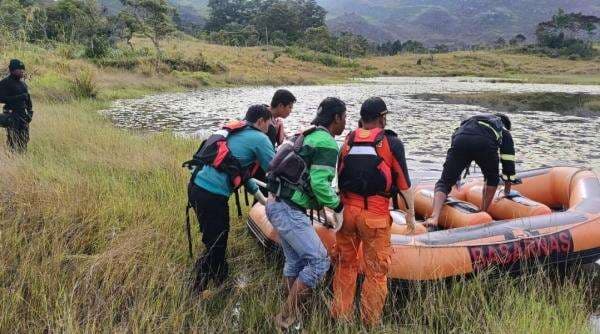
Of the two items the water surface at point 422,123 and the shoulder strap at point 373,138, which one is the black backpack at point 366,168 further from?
the water surface at point 422,123

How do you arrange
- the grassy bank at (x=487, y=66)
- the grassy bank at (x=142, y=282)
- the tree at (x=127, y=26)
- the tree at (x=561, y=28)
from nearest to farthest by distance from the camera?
the grassy bank at (x=142, y=282)
the tree at (x=127, y=26)
the grassy bank at (x=487, y=66)
the tree at (x=561, y=28)

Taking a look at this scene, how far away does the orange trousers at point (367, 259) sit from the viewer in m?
3.51

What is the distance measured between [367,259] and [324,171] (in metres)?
0.73

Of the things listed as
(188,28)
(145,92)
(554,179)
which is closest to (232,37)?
(188,28)

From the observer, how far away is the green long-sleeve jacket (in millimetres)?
3297

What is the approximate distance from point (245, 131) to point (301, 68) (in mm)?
44381

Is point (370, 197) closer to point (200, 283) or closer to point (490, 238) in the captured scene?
point (200, 283)

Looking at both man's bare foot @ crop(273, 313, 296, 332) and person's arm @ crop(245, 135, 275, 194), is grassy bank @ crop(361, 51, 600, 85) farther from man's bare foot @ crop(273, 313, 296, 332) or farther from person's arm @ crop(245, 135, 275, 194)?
man's bare foot @ crop(273, 313, 296, 332)

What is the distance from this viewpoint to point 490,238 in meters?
4.43

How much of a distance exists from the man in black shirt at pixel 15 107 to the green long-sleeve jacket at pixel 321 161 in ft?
17.4

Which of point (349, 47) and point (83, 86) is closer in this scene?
point (83, 86)

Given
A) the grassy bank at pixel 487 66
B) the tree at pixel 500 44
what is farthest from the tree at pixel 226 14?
the tree at pixel 500 44

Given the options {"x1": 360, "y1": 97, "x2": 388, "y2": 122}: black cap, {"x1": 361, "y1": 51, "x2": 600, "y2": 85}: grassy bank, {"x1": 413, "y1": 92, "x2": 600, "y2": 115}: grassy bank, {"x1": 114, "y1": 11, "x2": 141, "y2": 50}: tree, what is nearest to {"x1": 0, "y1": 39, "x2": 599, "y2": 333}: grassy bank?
{"x1": 360, "y1": 97, "x2": 388, "y2": 122}: black cap

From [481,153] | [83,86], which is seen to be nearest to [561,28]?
[83,86]
